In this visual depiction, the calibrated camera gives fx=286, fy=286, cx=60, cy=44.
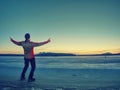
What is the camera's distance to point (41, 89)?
970cm

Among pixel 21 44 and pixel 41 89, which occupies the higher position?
pixel 21 44

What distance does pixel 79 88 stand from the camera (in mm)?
9961

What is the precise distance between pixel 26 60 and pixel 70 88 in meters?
3.00

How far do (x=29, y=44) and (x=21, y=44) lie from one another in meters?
0.36

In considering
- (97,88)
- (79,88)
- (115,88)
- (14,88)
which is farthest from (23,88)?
(115,88)

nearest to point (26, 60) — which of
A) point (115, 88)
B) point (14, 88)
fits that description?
point (14, 88)

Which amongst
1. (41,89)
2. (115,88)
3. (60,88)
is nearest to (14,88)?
(41,89)

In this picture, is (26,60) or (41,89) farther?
(26,60)

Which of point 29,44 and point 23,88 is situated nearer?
point 23,88

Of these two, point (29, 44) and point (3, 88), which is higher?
point (29, 44)

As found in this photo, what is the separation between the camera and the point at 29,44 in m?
12.1

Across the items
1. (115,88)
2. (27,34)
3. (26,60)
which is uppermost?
(27,34)

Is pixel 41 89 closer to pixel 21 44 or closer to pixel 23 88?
pixel 23 88

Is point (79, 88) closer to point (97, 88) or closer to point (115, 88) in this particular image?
point (97, 88)
